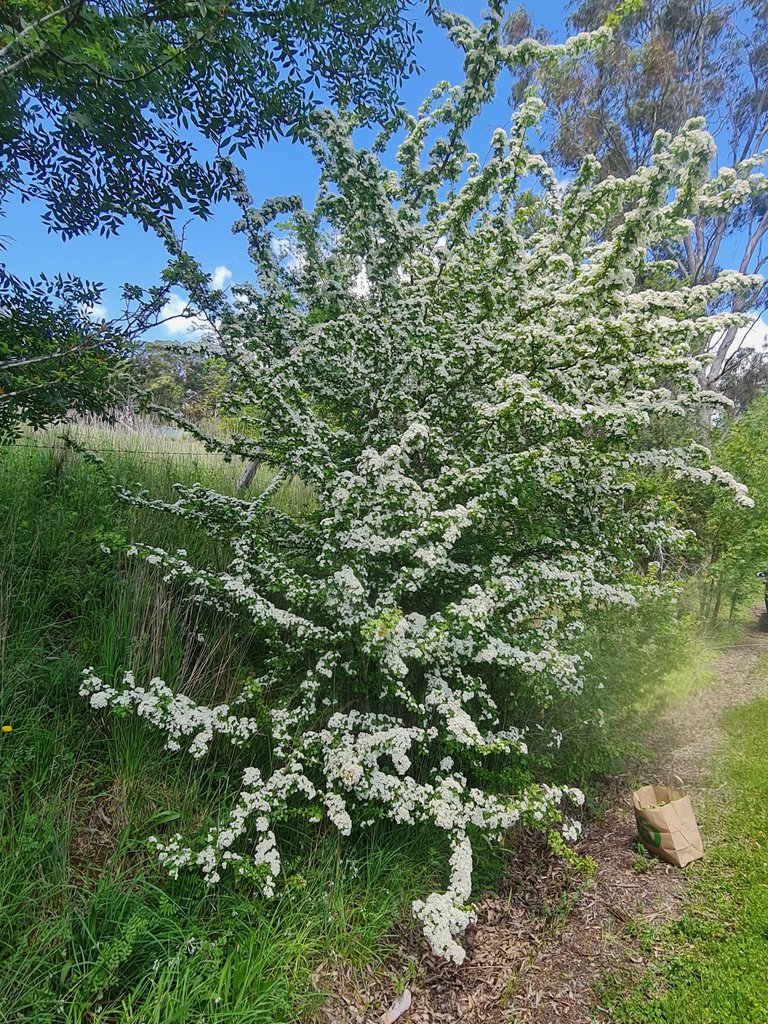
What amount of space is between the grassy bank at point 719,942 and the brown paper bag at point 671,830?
0.31 ft

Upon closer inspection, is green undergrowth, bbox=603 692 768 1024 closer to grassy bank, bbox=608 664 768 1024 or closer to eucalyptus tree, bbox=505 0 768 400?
grassy bank, bbox=608 664 768 1024

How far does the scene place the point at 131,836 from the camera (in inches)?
79.7

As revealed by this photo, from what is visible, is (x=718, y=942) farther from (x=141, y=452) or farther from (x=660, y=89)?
(x=660, y=89)

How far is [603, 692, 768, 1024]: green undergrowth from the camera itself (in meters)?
1.96

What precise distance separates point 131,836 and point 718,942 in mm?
2589

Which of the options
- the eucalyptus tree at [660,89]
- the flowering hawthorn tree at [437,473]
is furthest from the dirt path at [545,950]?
→ the eucalyptus tree at [660,89]

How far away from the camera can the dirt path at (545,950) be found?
2.01 m

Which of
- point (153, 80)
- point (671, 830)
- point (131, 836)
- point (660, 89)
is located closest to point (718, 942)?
point (671, 830)

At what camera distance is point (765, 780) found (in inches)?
137

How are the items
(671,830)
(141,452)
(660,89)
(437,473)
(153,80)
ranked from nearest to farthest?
(153,80) < (671,830) < (437,473) < (141,452) < (660,89)

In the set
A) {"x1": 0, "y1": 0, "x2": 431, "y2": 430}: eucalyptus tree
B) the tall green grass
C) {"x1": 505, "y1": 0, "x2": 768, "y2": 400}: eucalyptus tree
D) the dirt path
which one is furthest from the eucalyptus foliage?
{"x1": 505, "y1": 0, "x2": 768, "y2": 400}: eucalyptus tree

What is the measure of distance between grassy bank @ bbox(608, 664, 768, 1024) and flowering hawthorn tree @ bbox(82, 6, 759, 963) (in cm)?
74

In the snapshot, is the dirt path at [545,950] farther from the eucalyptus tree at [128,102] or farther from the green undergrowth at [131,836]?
the eucalyptus tree at [128,102]

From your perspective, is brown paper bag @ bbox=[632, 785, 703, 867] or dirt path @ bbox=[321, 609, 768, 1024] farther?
brown paper bag @ bbox=[632, 785, 703, 867]
